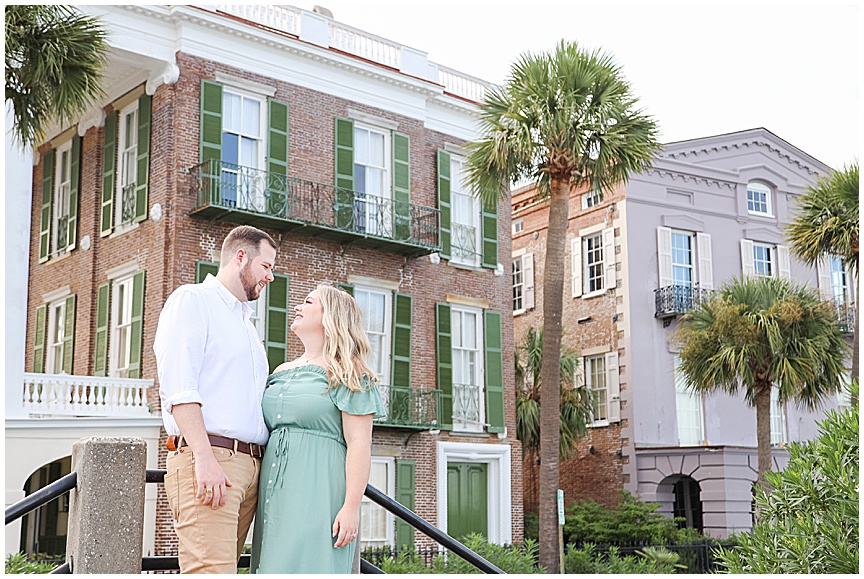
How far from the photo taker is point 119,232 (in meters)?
19.9

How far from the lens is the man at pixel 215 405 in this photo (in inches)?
149

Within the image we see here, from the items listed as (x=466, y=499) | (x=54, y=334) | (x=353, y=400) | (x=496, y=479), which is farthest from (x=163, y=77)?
A: (x=353, y=400)

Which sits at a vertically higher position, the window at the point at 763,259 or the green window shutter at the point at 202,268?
the window at the point at 763,259

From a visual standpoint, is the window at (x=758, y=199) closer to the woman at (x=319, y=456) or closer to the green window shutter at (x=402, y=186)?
the green window shutter at (x=402, y=186)

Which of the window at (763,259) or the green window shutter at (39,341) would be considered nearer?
the green window shutter at (39,341)

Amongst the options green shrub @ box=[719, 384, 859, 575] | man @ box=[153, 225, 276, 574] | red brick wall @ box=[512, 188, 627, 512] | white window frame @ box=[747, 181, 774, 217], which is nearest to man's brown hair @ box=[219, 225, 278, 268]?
man @ box=[153, 225, 276, 574]

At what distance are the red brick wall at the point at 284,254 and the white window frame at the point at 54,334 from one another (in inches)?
18.1

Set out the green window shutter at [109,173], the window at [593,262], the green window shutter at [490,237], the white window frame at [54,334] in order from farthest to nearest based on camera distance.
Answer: the window at [593,262], the green window shutter at [490,237], the white window frame at [54,334], the green window shutter at [109,173]

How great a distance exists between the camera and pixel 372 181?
21625mm

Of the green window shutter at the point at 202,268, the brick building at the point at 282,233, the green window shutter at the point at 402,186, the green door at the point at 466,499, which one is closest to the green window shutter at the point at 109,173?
the brick building at the point at 282,233

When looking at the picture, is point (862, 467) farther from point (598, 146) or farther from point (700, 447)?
point (700, 447)

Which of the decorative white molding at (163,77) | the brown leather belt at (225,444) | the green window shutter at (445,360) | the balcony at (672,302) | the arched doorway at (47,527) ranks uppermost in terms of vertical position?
the decorative white molding at (163,77)

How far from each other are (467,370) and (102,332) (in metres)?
7.60

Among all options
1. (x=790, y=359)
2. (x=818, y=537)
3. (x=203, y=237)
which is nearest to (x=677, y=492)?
(x=790, y=359)
